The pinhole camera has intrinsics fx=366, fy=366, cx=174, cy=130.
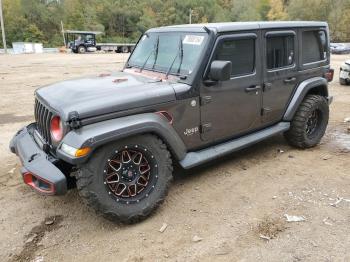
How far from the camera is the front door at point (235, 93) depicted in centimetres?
409

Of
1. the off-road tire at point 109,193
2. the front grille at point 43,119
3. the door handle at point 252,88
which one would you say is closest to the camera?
the off-road tire at point 109,193

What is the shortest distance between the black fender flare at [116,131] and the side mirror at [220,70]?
2.33 feet

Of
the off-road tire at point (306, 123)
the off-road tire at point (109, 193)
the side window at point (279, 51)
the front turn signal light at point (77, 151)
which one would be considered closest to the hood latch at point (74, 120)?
the front turn signal light at point (77, 151)

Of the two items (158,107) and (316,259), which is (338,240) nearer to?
(316,259)

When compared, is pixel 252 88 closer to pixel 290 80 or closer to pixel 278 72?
pixel 278 72

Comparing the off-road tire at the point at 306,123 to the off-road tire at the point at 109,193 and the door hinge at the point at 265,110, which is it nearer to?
the door hinge at the point at 265,110

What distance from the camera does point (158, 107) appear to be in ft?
12.0

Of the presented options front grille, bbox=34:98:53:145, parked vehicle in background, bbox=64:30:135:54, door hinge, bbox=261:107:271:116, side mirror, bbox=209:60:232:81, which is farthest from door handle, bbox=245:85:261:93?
parked vehicle in background, bbox=64:30:135:54

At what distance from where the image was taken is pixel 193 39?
413 centimetres

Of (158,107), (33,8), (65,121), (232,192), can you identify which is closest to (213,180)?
(232,192)

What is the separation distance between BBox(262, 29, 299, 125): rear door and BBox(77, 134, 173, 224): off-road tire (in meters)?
1.83

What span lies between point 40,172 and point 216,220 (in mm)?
1715

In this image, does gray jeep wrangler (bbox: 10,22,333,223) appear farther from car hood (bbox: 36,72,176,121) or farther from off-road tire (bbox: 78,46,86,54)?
off-road tire (bbox: 78,46,86,54)

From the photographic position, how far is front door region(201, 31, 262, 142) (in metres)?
4.09
